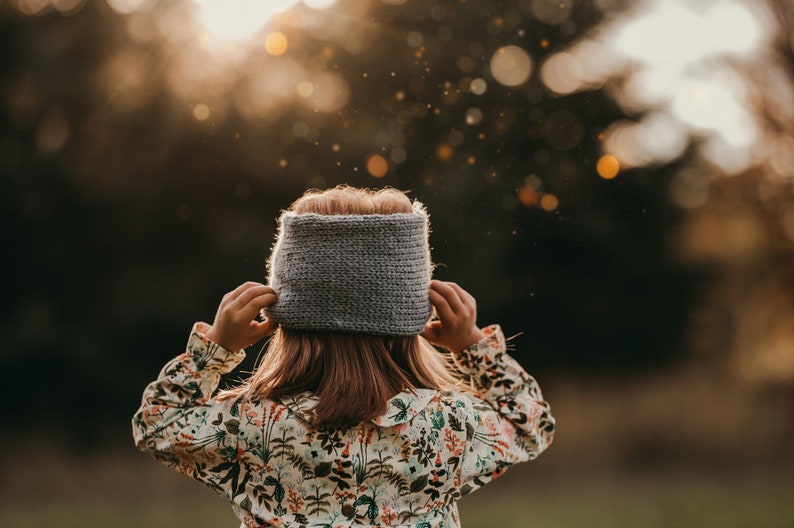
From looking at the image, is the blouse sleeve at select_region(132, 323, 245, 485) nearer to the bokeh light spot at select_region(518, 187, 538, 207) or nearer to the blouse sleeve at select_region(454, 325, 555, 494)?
the blouse sleeve at select_region(454, 325, 555, 494)

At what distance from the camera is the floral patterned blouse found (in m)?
1.80

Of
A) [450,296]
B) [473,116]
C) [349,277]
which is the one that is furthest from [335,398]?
[473,116]

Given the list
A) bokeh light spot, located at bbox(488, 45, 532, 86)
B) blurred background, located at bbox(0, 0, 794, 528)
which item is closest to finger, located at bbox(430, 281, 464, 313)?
blurred background, located at bbox(0, 0, 794, 528)

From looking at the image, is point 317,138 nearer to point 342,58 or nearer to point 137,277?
point 342,58

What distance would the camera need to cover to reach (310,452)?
5.91ft

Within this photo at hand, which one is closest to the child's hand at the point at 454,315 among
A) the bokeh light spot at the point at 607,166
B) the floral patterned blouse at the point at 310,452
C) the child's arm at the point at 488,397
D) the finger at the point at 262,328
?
the child's arm at the point at 488,397

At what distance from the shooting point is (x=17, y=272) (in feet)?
23.4

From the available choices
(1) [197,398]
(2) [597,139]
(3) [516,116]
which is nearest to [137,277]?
(3) [516,116]

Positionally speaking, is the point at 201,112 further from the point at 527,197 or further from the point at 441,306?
the point at 441,306

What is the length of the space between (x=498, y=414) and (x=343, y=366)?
15.6 inches

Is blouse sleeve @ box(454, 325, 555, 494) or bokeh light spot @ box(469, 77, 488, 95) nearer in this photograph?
blouse sleeve @ box(454, 325, 555, 494)

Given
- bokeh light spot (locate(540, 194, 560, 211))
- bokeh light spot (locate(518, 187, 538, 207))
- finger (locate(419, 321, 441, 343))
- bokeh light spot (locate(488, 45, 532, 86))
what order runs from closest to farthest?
1. finger (locate(419, 321, 441, 343))
2. bokeh light spot (locate(518, 187, 538, 207))
3. bokeh light spot (locate(488, 45, 532, 86))
4. bokeh light spot (locate(540, 194, 560, 211))

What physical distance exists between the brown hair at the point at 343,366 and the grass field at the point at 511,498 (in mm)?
3541

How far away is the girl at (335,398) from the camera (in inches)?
71.2
